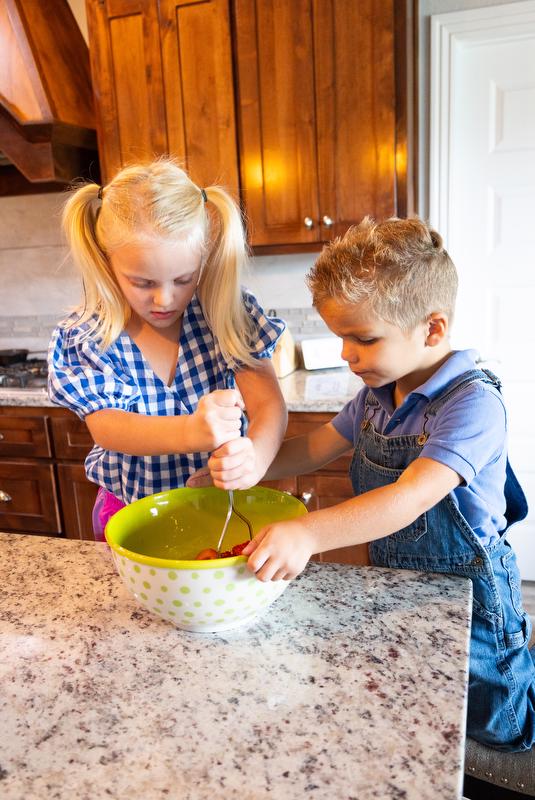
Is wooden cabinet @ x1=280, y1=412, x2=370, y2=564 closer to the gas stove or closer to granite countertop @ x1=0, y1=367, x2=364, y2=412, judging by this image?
granite countertop @ x1=0, y1=367, x2=364, y2=412

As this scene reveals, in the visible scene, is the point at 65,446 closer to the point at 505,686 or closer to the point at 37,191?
the point at 37,191

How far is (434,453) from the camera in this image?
2.55 ft

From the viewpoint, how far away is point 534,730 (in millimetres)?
826

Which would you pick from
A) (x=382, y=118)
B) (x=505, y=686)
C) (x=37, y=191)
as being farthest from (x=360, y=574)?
(x=37, y=191)

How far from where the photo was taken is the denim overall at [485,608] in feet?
2.69

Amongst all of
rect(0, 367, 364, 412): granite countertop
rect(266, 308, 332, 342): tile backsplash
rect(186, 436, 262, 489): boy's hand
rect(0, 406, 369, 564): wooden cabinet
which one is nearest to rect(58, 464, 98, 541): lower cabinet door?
rect(0, 406, 369, 564): wooden cabinet

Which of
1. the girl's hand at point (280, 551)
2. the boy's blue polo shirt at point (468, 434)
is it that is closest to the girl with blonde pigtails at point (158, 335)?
the girl's hand at point (280, 551)

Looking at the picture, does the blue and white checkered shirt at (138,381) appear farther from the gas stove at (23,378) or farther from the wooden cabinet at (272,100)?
the gas stove at (23,378)

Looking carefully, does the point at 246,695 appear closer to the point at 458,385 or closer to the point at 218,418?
the point at 218,418

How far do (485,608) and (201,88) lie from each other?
1826 millimetres

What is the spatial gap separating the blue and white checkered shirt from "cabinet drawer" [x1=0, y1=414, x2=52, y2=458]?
1.13 meters

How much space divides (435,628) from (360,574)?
141mm

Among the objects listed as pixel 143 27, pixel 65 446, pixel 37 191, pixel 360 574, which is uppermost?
pixel 143 27

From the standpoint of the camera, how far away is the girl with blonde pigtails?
2.93 feet
